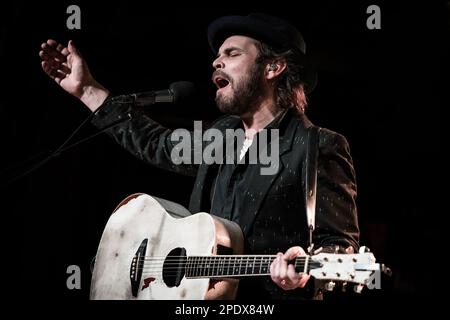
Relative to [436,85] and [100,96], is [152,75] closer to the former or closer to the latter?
[100,96]

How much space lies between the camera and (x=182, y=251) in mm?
2412

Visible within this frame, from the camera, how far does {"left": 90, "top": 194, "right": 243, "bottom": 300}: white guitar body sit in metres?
2.27

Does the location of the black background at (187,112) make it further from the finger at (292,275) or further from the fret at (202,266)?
the finger at (292,275)

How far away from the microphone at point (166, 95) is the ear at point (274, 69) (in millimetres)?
526

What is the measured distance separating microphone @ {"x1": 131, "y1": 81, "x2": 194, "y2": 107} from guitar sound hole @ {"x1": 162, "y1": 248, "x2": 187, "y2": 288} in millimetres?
715

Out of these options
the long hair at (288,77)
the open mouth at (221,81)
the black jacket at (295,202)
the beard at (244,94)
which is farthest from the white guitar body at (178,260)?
the long hair at (288,77)

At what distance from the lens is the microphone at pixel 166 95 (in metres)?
2.59

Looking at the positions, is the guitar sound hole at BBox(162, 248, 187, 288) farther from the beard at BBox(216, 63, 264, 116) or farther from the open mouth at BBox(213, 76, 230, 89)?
the open mouth at BBox(213, 76, 230, 89)

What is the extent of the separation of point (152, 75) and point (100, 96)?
1.15m

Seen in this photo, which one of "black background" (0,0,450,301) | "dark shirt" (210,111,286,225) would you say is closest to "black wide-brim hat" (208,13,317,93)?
"dark shirt" (210,111,286,225)

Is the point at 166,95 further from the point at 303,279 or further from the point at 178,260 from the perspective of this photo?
the point at 303,279

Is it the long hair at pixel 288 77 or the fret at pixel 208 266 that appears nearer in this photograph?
the fret at pixel 208 266

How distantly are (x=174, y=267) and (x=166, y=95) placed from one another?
2.71ft
